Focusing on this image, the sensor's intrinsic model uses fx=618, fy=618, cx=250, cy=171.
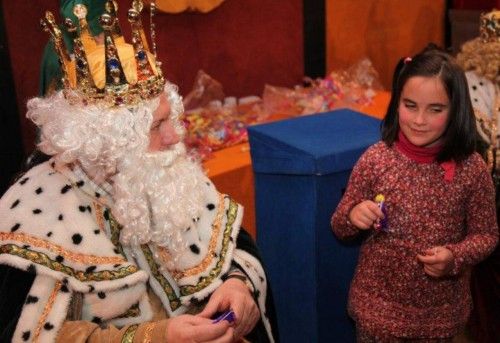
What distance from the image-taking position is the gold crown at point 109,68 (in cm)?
169

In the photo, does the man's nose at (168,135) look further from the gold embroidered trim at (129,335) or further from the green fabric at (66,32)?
the green fabric at (66,32)

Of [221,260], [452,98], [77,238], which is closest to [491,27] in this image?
[452,98]

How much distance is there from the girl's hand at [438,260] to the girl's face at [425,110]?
0.35 metres

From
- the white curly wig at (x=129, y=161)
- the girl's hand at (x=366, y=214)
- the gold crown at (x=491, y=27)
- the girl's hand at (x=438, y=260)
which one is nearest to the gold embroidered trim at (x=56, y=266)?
the white curly wig at (x=129, y=161)

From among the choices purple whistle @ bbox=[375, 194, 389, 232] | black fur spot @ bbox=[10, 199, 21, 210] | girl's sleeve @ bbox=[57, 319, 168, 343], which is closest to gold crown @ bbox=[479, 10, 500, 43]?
purple whistle @ bbox=[375, 194, 389, 232]

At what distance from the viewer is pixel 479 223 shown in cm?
204

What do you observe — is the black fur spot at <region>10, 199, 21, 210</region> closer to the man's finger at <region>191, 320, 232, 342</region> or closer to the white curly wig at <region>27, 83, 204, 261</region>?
the white curly wig at <region>27, 83, 204, 261</region>

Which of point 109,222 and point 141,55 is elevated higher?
point 141,55

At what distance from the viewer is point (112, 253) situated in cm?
172

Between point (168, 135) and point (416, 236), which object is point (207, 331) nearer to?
point (168, 135)

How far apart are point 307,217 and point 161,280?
2.44ft

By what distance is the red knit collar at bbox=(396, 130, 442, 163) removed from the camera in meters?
2.05

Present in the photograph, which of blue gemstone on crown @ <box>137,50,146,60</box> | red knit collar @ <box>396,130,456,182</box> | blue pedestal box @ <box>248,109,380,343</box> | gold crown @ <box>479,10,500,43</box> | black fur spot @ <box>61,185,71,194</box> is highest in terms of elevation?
blue gemstone on crown @ <box>137,50,146,60</box>

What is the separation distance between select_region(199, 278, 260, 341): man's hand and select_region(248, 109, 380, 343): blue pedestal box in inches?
22.4
